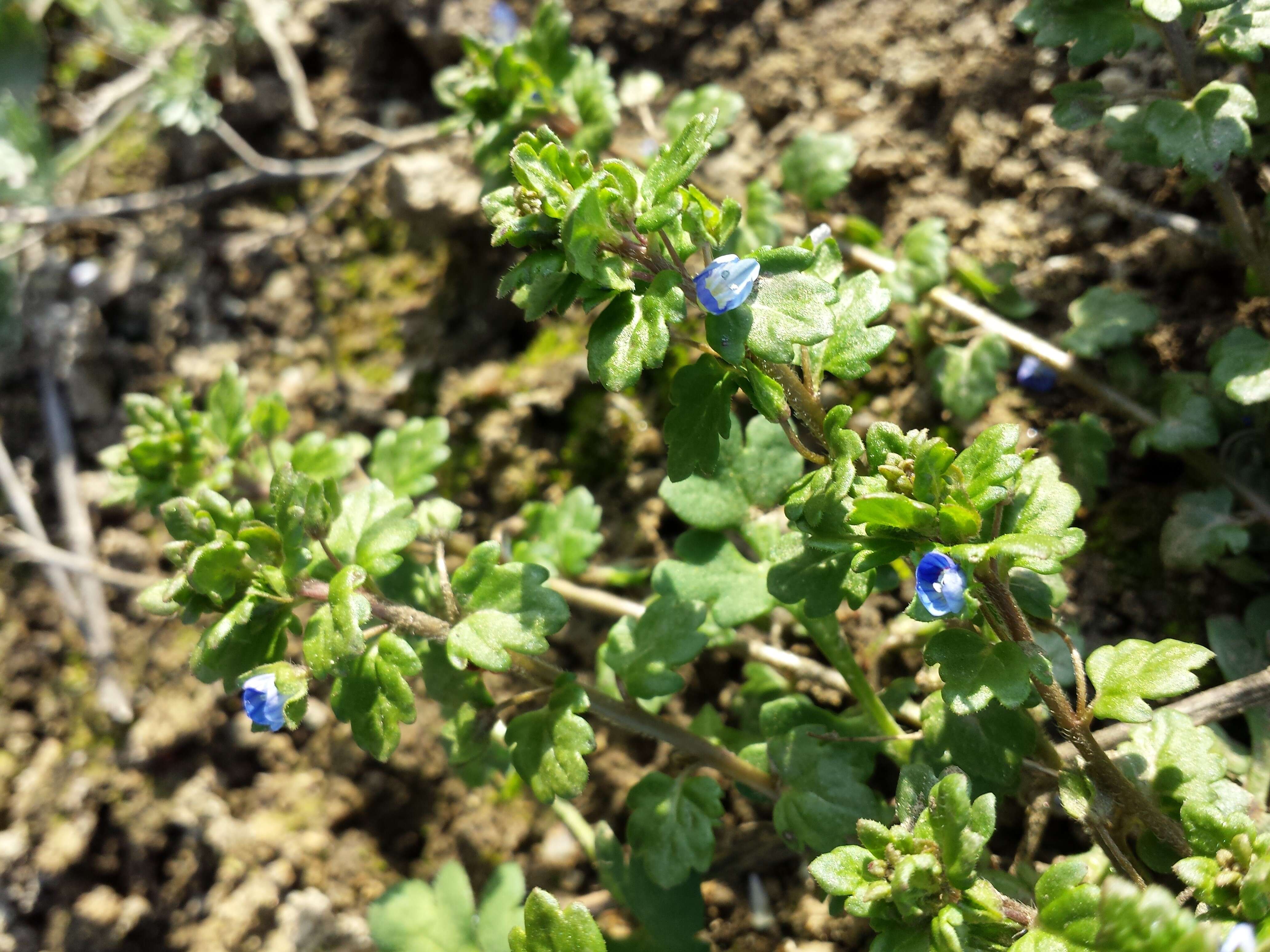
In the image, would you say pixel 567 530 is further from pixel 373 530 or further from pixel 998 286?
pixel 998 286

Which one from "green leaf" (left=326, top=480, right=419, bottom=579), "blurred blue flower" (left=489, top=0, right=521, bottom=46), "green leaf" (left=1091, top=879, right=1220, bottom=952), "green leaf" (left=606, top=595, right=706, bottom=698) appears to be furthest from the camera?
"blurred blue flower" (left=489, top=0, right=521, bottom=46)

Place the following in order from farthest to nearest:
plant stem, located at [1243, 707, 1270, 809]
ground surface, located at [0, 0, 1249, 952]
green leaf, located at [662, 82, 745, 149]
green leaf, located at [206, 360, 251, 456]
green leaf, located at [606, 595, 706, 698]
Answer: green leaf, located at [662, 82, 745, 149], ground surface, located at [0, 0, 1249, 952], green leaf, located at [206, 360, 251, 456], green leaf, located at [606, 595, 706, 698], plant stem, located at [1243, 707, 1270, 809]

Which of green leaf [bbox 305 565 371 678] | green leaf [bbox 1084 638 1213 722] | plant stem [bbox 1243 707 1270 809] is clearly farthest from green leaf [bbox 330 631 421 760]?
plant stem [bbox 1243 707 1270 809]

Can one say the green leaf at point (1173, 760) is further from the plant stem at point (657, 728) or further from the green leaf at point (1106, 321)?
the green leaf at point (1106, 321)

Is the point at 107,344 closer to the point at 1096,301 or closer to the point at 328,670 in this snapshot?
the point at 328,670

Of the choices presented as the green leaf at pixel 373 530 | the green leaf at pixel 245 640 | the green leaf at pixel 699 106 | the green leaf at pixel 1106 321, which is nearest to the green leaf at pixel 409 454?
the green leaf at pixel 373 530

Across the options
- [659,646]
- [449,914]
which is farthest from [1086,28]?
[449,914]

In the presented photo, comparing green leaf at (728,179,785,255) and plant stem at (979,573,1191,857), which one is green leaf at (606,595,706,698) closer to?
plant stem at (979,573,1191,857)

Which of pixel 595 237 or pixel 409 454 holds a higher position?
pixel 595 237
